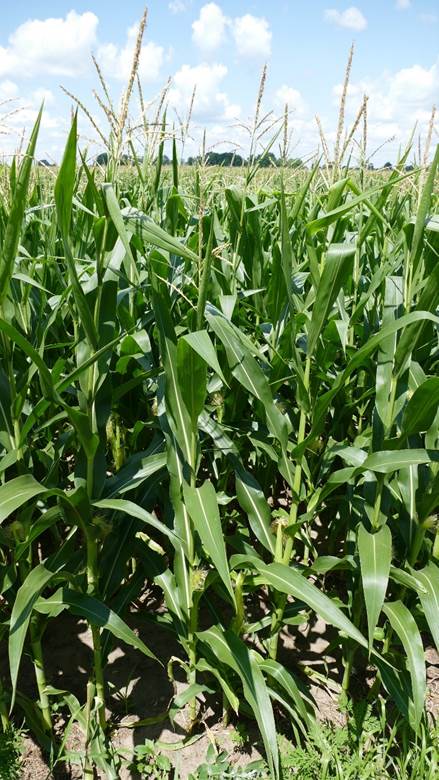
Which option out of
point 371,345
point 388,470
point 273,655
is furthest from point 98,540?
point 371,345

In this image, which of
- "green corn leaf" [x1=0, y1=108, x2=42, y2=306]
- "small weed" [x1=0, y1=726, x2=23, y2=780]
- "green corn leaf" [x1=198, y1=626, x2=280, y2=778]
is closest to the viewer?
"green corn leaf" [x1=0, y1=108, x2=42, y2=306]

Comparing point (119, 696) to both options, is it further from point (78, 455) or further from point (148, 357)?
point (148, 357)

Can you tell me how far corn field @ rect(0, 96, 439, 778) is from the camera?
1.49 meters

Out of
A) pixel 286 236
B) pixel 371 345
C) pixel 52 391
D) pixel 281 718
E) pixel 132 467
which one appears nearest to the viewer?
pixel 52 391

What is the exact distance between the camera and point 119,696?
204 cm

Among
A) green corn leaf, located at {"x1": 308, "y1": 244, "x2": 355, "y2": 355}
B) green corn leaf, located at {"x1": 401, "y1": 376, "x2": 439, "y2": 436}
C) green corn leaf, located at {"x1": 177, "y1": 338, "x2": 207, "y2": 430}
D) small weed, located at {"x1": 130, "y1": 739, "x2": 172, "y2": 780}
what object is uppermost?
green corn leaf, located at {"x1": 308, "y1": 244, "x2": 355, "y2": 355}

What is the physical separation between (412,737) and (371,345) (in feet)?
4.35

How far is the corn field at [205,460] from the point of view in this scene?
149cm

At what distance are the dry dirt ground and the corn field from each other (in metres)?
0.03

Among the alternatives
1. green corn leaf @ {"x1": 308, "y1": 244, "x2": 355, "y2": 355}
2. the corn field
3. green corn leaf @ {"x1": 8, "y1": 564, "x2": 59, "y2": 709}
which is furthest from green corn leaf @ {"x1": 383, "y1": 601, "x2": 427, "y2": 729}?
green corn leaf @ {"x1": 8, "y1": 564, "x2": 59, "y2": 709}

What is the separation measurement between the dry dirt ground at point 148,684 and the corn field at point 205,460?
0.11 ft

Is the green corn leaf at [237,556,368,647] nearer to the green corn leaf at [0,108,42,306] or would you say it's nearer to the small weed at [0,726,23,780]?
the small weed at [0,726,23,780]

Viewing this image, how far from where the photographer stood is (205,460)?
2377 millimetres

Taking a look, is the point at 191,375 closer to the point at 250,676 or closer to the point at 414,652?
the point at 250,676
